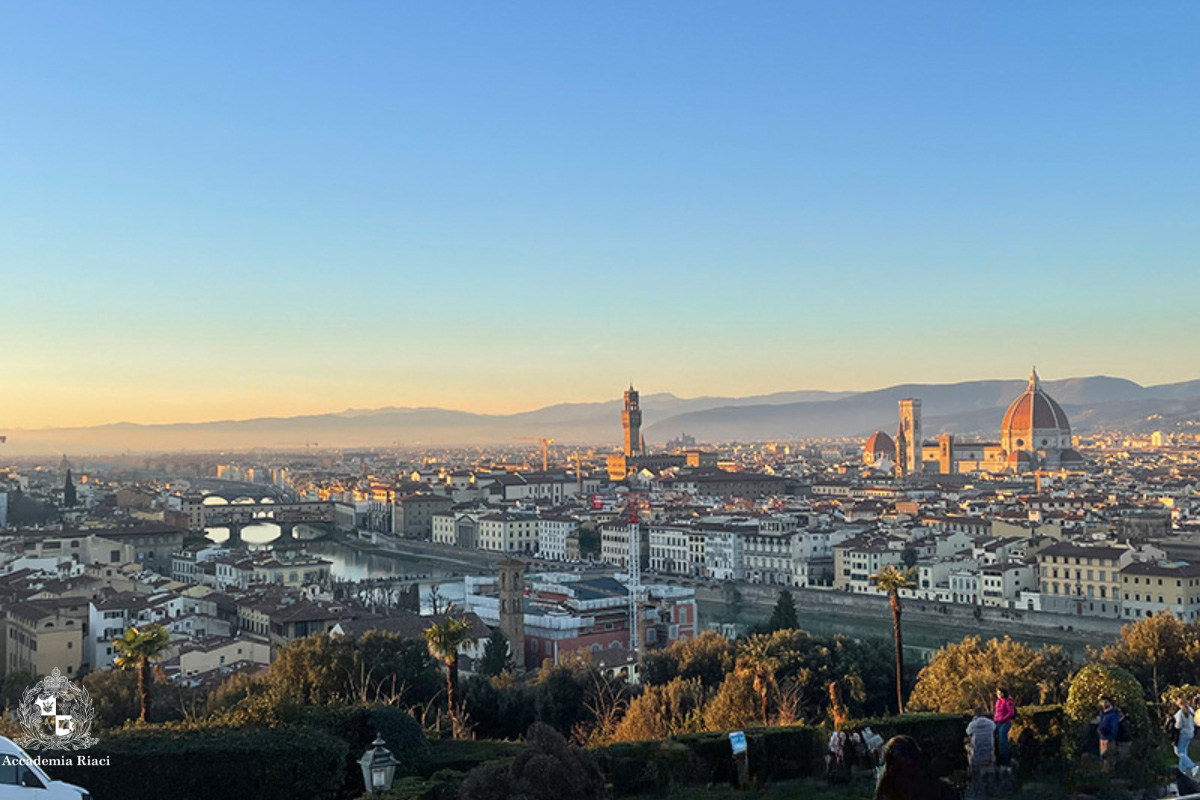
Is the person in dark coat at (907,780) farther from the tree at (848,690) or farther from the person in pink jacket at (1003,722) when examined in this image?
the tree at (848,690)

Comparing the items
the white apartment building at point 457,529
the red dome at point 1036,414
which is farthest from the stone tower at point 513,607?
the red dome at point 1036,414

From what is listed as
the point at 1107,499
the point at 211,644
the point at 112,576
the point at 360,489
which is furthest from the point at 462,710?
the point at 360,489

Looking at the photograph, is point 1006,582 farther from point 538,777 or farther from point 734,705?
point 538,777

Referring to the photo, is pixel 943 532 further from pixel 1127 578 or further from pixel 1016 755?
pixel 1016 755

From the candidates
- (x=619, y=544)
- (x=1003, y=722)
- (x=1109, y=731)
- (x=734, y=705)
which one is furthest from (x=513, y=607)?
(x=619, y=544)

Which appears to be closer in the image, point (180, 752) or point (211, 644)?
point (180, 752)

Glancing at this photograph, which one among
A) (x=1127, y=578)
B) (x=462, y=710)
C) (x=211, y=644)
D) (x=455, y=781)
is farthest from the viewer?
(x=1127, y=578)

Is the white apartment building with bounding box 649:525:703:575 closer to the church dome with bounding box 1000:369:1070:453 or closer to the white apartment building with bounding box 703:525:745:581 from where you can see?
the white apartment building with bounding box 703:525:745:581
